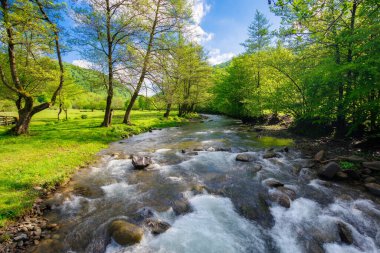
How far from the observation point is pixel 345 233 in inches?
223

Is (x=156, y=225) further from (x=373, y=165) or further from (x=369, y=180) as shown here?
(x=373, y=165)

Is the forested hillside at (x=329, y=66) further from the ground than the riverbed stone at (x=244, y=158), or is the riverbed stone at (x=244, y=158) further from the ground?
the forested hillside at (x=329, y=66)

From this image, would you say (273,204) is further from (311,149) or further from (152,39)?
(152,39)

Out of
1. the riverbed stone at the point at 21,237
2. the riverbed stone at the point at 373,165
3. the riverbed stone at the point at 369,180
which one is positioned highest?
the riverbed stone at the point at 373,165

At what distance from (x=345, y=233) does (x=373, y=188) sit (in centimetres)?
349

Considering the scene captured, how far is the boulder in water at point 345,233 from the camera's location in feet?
18.1

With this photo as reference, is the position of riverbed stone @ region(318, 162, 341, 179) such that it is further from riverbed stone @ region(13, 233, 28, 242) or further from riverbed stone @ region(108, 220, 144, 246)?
riverbed stone @ region(13, 233, 28, 242)

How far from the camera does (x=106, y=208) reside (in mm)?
6898

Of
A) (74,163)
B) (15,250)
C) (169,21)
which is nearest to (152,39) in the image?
(169,21)

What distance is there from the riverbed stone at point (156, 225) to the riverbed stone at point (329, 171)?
24.7ft

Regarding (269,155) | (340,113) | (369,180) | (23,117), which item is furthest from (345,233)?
(23,117)

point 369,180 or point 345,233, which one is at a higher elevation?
point 369,180

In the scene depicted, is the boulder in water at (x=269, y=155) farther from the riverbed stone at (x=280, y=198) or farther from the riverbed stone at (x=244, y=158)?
the riverbed stone at (x=280, y=198)

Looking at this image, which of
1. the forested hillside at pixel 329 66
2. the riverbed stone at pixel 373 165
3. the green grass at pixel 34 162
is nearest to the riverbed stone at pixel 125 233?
the green grass at pixel 34 162
